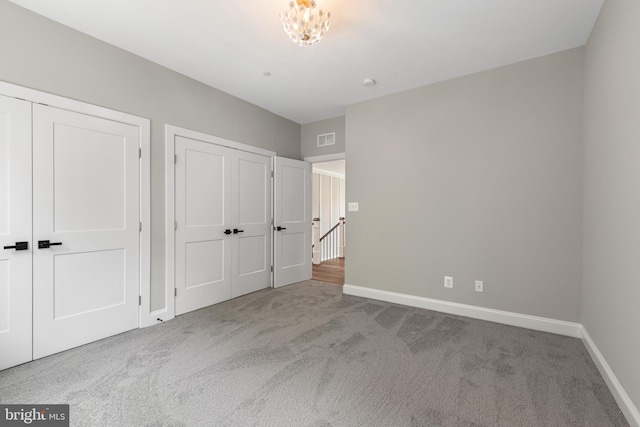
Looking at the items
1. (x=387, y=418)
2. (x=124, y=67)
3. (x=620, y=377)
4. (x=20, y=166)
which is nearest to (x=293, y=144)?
(x=124, y=67)

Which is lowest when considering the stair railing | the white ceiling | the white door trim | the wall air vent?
the stair railing

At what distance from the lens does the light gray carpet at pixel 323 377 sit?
1.61 m

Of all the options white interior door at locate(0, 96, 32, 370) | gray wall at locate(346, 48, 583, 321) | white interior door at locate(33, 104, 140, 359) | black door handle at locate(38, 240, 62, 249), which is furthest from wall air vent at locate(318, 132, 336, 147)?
black door handle at locate(38, 240, 62, 249)

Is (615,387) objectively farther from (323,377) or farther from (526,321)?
(323,377)

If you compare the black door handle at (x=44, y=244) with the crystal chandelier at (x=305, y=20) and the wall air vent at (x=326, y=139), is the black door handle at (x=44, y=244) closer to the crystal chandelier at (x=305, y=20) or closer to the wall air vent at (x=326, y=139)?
the crystal chandelier at (x=305, y=20)

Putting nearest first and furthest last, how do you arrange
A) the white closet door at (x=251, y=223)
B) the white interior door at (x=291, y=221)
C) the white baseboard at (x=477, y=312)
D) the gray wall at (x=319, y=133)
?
the white baseboard at (x=477, y=312)
the white closet door at (x=251, y=223)
the white interior door at (x=291, y=221)
the gray wall at (x=319, y=133)

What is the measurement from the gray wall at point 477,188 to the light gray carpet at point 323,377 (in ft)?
1.91

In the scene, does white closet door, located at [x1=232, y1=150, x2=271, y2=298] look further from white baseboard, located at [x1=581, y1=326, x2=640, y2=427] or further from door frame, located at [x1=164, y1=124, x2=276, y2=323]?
white baseboard, located at [x1=581, y1=326, x2=640, y2=427]

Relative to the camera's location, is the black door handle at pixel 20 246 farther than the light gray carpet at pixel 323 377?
Yes

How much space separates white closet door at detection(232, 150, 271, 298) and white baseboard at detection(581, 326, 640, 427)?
139 inches

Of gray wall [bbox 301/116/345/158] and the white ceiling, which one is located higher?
the white ceiling

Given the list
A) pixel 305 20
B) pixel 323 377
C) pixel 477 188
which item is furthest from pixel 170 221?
pixel 477 188

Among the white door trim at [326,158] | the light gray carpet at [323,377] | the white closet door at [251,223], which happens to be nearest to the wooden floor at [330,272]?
the white closet door at [251,223]

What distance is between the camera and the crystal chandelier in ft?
6.41
